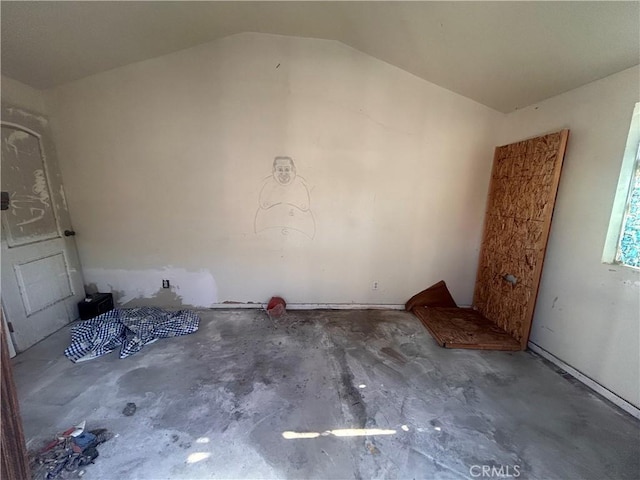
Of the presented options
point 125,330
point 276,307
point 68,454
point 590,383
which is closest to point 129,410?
point 68,454

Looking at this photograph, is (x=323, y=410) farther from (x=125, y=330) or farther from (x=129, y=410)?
(x=125, y=330)

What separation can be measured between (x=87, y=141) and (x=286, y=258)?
2.56 meters

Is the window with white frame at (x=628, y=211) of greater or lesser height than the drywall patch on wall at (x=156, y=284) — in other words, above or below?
above

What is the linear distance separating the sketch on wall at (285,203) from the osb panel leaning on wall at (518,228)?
219 cm

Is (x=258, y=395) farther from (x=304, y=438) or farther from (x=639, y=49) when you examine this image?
(x=639, y=49)

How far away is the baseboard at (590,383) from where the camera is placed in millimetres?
1880

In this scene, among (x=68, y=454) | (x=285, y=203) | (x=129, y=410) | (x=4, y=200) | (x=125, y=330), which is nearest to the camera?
(x=68, y=454)

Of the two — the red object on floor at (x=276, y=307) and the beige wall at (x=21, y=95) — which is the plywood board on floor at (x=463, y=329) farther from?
the beige wall at (x=21, y=95)

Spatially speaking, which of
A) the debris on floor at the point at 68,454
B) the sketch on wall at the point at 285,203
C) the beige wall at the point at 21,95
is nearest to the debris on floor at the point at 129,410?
the debris on floor at the point at 68,454

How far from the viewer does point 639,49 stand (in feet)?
5.58

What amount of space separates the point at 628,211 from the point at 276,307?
3.32 meters

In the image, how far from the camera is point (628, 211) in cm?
198

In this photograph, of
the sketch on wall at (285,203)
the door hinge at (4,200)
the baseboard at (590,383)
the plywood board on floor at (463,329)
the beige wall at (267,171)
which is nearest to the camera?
the baseboard at (590,383)

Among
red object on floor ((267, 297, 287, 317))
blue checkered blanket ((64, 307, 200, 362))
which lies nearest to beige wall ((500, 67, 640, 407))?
red object on floor ((267, 297, 287, 317))
